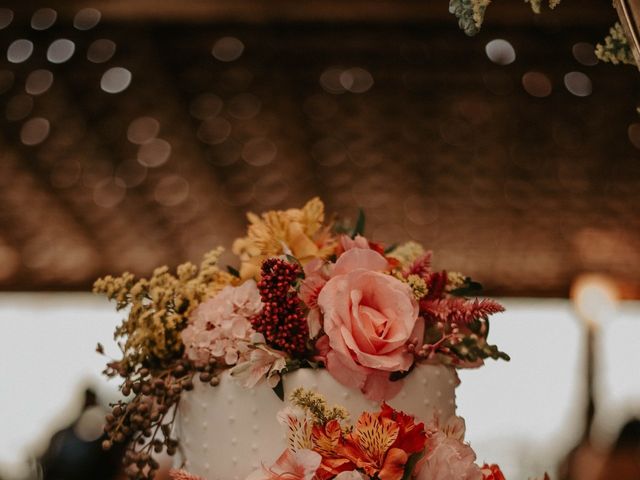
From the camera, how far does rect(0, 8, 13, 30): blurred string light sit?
203 inches

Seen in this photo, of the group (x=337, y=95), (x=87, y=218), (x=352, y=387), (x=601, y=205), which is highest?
(x=352, y=387)

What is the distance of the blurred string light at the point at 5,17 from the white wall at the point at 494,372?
482 centimetres

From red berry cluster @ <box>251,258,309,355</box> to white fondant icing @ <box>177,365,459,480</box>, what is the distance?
0.18 ft

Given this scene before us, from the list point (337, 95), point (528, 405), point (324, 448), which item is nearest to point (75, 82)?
point (337, 95)

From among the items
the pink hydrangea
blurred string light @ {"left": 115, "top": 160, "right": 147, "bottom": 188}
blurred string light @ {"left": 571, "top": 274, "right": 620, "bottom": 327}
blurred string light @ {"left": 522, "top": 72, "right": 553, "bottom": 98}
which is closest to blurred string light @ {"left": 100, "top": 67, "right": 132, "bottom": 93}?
blurred string light @ {"left": 115, "top": 160, "right": 147, "bottom": 188}

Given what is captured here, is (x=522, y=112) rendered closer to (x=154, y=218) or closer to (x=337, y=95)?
(x=337, y=95)

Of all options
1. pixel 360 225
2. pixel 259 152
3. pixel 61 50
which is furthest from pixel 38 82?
pixel 360 225

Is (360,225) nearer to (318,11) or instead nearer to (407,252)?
(407,252)

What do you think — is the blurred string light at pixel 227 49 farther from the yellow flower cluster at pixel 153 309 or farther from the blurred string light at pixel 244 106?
the yellow flower cluster at pixel 153 309

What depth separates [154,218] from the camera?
8.05 meters

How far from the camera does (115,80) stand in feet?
18.9

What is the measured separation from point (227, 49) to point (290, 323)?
4.25 m

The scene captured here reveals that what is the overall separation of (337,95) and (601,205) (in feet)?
9.17

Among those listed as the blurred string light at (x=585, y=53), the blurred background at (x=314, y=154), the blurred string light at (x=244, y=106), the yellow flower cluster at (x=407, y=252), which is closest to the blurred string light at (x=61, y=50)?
the blurred background at (x=314, y=154)
